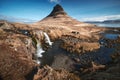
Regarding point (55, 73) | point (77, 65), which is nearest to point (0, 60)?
point (55, 73)

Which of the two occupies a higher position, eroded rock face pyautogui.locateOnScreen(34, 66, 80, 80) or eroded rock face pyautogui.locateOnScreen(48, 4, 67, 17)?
eroded rock face pyautogui.locateOnScreen(48, 4, 67, 17)

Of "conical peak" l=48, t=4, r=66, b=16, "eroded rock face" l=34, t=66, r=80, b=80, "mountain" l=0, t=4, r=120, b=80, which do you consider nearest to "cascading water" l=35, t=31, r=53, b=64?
"mountain" l=0, t=4, r=120, b=80

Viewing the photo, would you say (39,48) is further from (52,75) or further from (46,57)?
(52,75)

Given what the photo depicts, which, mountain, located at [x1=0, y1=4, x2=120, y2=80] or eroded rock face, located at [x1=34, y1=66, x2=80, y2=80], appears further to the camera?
mountain, located at [x1=0, y1=4, x2=120, y2=80]

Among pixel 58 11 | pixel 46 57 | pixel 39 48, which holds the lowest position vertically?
pixel 46 57

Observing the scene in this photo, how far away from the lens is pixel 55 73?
1423cm

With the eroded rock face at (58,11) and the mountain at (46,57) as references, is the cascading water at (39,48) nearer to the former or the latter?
the mountain at (46,57)

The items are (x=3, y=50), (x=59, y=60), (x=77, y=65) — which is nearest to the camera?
(x=3, y=50)

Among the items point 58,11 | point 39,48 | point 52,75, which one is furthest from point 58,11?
point 52,75

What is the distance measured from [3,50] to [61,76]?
1048cm

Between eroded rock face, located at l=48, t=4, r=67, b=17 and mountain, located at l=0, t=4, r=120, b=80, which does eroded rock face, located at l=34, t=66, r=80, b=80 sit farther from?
eroded rock face, located at l=48, t=4, r=67, b=17

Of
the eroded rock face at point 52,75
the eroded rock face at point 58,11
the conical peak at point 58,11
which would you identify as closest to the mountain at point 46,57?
the eroded rock face at point 52,75

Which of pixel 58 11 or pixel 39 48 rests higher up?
pixel 58 11

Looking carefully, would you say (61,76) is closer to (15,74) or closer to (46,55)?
(15,74)
